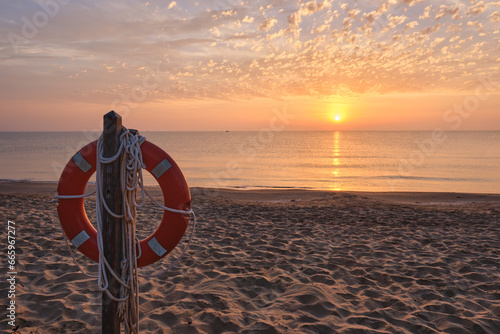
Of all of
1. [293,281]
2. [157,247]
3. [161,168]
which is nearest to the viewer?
[161,168]

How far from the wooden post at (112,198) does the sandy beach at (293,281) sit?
940mm

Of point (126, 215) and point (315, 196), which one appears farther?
point (315, 196)

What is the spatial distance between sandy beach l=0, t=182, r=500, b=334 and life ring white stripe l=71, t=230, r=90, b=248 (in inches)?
31.6

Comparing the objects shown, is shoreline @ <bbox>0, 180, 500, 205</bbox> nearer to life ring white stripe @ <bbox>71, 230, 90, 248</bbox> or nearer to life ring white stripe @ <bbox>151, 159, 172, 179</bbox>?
life ring white stripe @ <bbox>71, 230, 90, 248</bbox>

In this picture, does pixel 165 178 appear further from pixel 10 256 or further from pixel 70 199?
pixel 10 256

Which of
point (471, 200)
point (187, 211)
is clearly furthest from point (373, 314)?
point (471, 200)

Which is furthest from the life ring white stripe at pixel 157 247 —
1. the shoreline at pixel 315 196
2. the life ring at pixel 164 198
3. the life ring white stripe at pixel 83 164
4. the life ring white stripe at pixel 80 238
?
the shoreline at pixel 315 196

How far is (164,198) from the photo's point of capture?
2.48 meters

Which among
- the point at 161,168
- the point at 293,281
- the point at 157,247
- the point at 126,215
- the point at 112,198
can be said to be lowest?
the point at 293,281

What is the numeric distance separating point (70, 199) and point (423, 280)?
3.85 m

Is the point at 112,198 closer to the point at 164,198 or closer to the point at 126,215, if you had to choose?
the point at 126,215

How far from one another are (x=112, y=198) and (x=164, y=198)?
0.42 m

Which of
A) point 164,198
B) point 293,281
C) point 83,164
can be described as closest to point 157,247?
point 164,198

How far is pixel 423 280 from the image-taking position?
3.88 metres
